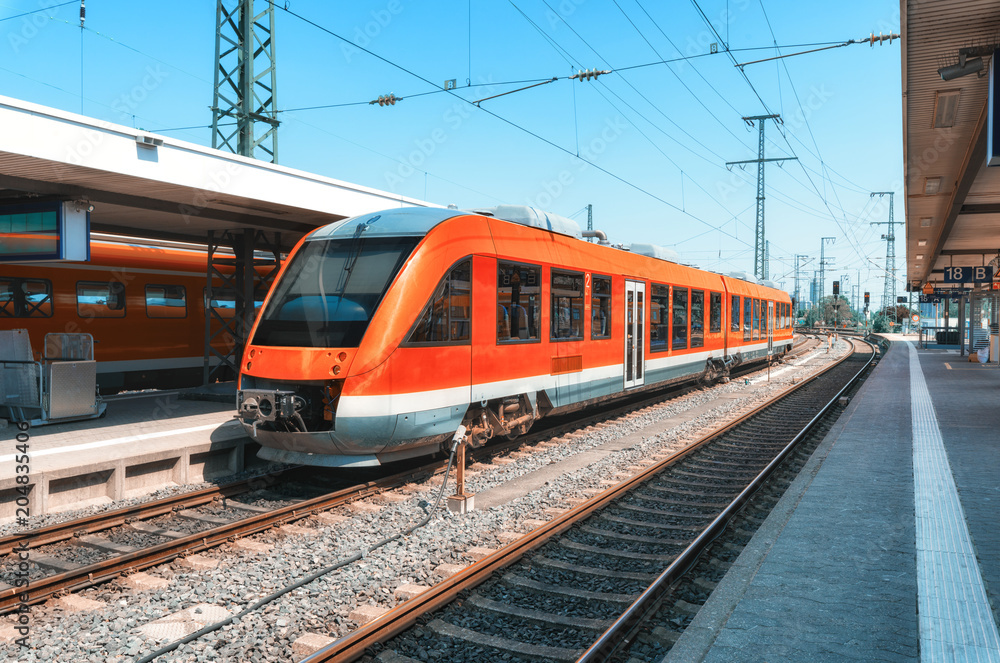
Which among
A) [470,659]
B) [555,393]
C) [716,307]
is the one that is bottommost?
[470,659]

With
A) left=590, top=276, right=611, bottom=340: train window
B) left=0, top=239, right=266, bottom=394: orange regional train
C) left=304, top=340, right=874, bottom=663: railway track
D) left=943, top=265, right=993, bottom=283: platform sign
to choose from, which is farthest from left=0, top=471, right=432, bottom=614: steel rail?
left=943, top=265, right=993, bottom=283: platform sign

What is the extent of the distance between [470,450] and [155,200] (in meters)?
6.06

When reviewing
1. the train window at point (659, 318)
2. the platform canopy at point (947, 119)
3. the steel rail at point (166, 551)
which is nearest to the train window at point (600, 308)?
the train window at point (659, 318)

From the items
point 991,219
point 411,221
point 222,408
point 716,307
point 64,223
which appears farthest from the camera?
point 716,307

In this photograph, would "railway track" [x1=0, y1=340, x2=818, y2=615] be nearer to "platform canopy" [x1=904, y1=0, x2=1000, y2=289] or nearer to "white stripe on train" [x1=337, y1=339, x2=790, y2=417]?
"white stripe on train" [x1=337, y1=339, x2=790, y2=417]

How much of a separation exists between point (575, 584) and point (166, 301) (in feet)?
43.6

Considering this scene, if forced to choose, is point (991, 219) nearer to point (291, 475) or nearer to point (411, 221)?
point (411, 221)

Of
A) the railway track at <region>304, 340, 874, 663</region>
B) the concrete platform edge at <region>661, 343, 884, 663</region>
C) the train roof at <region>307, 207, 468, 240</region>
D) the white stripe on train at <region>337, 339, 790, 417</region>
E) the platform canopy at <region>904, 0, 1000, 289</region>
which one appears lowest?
the railway track at <region>304, 340, 874, 663</region>

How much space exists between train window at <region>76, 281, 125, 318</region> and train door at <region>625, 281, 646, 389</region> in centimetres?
1044

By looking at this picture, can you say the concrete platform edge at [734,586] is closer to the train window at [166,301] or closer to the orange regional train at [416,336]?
the orange regional train at [416,336]

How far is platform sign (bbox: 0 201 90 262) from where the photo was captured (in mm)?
9281

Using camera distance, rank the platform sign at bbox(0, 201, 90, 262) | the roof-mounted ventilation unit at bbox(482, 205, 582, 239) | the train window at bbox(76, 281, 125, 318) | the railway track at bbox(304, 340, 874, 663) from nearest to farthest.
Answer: the railway track at bbox(304, 340, 874, 663) → the platform sign at bbox(0, 201, 90, 262) → the roof-mounted ventilation unit at bbox(482, 205, 582, 239) → the train window at bbox(76, 281, 125, 318)

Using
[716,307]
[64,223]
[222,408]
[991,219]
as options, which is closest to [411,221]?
[64,223]

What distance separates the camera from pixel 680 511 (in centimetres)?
720
